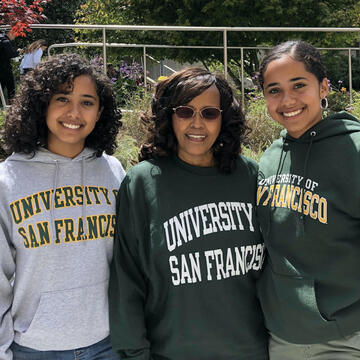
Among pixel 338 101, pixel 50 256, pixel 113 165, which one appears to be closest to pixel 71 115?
pixel 113 165

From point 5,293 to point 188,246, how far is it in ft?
2.46

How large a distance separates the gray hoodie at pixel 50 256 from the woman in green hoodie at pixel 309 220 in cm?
70

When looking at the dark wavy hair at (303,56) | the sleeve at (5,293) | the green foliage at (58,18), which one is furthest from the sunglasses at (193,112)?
the green foliage at (58,18)

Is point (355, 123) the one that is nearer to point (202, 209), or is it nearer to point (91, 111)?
point (202, 209)

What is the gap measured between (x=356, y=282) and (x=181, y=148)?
2.98ft

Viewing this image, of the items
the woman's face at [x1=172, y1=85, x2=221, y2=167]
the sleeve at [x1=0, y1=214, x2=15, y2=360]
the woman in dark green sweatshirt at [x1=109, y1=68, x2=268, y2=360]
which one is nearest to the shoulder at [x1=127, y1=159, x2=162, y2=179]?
the woman in dark green sweatshirt at [x1=109, y1=68, x2=268, y2=360]

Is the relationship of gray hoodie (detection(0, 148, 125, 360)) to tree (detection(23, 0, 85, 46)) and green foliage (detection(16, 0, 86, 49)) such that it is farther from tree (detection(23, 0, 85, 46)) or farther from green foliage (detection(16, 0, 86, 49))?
tree (detection(23, 0, 85, 46))

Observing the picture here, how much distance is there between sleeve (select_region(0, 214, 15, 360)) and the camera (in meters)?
1.86

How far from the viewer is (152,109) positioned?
2.22 meters

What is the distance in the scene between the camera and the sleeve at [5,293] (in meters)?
1.86

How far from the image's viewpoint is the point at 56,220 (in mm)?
1958

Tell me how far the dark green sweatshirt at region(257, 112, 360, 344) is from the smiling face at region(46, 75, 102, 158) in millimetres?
843

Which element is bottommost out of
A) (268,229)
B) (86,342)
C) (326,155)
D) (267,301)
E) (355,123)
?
(86,342)

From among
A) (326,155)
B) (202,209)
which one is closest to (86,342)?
(202,209)
